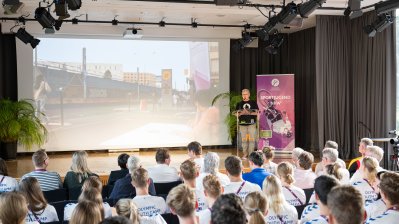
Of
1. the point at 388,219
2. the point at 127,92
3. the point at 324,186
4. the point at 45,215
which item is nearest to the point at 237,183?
the point at 324,186

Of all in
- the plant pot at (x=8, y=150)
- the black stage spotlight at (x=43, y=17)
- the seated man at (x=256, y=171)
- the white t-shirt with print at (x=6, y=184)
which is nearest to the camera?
the white t-shirt with print at (x=6, y=184)

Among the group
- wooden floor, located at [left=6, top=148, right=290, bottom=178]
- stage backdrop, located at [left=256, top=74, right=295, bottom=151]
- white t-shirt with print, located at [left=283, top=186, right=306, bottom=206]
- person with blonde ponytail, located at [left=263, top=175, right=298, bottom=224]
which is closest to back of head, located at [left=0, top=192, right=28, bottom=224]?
person with blonde ponytail, located at [left=263, top=175, right=298, bottom=224]

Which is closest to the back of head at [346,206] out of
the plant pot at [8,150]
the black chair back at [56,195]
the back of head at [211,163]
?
the back of head at [211,163]

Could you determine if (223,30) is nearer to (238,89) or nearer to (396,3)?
(238,89)

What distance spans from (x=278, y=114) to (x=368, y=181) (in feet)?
21.0

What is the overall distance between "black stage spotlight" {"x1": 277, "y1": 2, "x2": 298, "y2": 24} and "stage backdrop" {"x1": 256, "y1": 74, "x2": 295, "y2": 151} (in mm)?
3328

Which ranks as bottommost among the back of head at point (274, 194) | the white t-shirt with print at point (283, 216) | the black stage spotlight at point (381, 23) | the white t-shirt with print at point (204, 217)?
the white t-shirt with print at point (283, 216)

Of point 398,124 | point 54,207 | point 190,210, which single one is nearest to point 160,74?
point 398,124

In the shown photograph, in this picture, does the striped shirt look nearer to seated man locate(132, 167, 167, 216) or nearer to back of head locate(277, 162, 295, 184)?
seated man locate(132, 167, 167, 216)

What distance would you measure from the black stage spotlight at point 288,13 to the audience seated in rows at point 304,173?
2.86 m

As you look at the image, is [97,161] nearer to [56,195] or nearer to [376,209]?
[56,195]

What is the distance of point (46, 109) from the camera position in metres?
10.6

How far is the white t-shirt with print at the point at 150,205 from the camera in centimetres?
355

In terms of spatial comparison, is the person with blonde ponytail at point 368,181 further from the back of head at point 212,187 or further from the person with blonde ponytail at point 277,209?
the back of head at point 212,187
